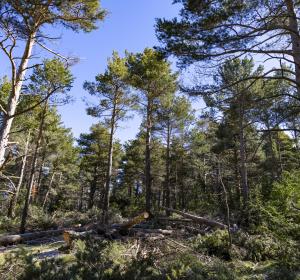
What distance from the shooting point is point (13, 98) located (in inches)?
285

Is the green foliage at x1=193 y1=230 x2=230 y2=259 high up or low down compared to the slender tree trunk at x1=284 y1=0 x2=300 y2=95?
down

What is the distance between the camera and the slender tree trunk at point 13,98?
6.75 m

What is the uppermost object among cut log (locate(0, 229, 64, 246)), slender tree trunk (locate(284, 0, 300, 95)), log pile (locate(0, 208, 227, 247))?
slender tree trunk (locate(284, 0, 300, 95))

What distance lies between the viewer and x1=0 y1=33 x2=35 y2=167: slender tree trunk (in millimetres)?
6750

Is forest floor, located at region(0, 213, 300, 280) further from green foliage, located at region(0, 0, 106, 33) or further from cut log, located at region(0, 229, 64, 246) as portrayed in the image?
green foliage, located at region(0, 0, 106, 33)

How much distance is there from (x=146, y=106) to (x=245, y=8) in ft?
38.7

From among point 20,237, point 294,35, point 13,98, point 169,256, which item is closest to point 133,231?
point 169,256

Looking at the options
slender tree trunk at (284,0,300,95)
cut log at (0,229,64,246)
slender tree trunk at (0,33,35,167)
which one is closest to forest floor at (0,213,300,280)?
cut log at (0,229,64,246)

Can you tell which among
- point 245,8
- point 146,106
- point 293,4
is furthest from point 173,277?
point 146,106

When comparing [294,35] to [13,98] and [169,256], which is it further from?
[13,98]

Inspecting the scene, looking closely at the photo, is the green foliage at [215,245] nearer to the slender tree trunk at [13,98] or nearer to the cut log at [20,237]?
the slender tree trunk at [13,98]

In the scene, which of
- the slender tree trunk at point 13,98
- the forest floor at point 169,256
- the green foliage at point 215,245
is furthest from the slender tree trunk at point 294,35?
the slender tree trunk at point 13,98

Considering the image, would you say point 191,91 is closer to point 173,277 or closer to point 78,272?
point 173,277

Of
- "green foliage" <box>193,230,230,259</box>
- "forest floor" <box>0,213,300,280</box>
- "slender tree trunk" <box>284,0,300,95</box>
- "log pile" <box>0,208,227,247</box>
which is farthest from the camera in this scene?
"log pile" <box>0,208,227,247</box>
